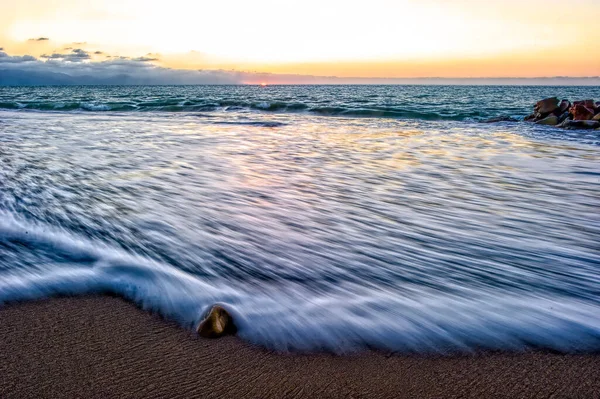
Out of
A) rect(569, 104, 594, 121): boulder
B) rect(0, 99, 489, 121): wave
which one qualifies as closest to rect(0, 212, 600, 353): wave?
rect(569, 104, 594, 121): boulder

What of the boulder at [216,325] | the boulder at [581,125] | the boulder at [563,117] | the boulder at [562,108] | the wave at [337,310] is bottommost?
the wave at [337,310]

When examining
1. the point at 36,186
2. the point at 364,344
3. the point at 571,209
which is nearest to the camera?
the point at 364,344

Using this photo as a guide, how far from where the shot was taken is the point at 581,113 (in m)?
16.7

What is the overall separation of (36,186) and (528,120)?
18875 millimetres

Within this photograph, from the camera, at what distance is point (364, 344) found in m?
2.25

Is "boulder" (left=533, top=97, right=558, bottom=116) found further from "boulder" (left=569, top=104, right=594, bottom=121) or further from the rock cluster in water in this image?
"boulder" (left=569, top=104, right=594, bottom=121)

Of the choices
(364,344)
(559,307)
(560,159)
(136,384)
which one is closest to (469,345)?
(364,344)

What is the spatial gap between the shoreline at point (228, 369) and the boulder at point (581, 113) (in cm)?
1740

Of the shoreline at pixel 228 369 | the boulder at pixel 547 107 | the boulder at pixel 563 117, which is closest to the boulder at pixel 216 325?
the shoreline at pixel 228 369

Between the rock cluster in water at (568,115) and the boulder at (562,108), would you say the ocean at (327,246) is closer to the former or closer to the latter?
the rock cluster in water at (568,115)

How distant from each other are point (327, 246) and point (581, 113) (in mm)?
16951

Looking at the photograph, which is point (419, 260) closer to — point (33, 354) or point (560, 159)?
point (33, 354)

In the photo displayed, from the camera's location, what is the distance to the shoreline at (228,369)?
72.6 inches

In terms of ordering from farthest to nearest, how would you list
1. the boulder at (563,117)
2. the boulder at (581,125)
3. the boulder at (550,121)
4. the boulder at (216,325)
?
1. the boulder at (563,117)
2. the boulder at (550,121)
3. the boulder at (581,125)
4. the boulder at (216,325)
